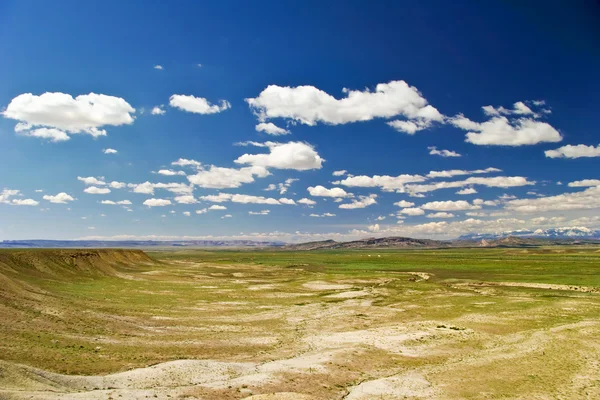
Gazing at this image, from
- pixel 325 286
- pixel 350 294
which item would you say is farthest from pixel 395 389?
pixel 325 286

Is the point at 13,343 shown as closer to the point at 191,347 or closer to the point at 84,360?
the point at 84,360

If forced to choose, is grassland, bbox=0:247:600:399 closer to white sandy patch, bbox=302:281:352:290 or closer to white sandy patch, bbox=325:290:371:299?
white sandy patch, bbox=325:290:371:299

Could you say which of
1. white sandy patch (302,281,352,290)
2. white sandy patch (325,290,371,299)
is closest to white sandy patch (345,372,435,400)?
white sandy patch (325,290,371,299)

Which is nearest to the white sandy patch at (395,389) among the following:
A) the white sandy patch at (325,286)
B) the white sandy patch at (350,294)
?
the white sandy patch at (350,294)

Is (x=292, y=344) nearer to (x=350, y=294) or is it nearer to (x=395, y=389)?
(x=395, y=389)

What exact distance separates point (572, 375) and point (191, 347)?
30.5 m

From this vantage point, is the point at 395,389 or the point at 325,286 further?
the point at 325,286

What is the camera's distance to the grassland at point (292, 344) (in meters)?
24.8

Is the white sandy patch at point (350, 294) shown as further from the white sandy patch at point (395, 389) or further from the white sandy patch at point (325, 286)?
the white sandy patch at point (395, 389)

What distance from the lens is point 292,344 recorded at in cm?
3697

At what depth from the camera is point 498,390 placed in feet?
83.3

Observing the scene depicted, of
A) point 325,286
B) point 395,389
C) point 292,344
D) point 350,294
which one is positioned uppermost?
point 395,389

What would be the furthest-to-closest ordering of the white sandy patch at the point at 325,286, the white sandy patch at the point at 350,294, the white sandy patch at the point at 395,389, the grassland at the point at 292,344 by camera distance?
the white sandy patch at the point at 325,286 → the white sandy patch at the point at 350,294 → the grassland at the point at 292,344 → the white sandy patch at the point at 395,389

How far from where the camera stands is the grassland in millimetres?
24844
